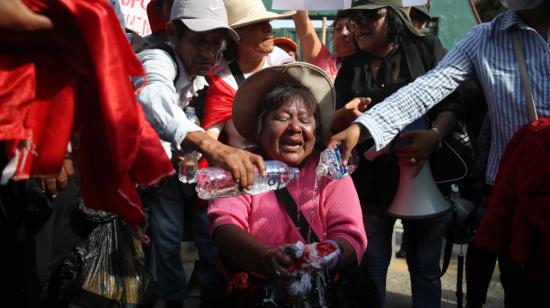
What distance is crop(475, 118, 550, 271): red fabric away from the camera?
227 centimetres

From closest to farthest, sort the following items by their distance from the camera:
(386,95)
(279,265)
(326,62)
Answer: (279,265) → (386,95) → (326,62)

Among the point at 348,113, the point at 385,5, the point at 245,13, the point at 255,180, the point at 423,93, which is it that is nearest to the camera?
the point at 255,180

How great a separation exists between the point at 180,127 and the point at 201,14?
0.91 m

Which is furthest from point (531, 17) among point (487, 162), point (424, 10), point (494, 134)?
point (424, 10)

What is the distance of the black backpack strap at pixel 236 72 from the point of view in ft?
11.8

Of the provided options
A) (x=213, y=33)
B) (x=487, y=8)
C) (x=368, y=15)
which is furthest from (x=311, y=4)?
(x=487, y=8)

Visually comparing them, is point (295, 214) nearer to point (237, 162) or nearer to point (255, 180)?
point (255, 180)

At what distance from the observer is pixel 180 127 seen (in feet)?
7.78

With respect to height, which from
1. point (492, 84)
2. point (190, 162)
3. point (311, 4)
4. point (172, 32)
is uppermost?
point (492, 84)

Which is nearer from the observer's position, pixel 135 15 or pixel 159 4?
pixel 159 4

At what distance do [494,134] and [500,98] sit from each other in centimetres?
21

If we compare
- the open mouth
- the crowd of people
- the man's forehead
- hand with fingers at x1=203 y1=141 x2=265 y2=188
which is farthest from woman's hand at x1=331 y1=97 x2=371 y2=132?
hand with fingers at x1=203 y1=141 x2=265 y2=188

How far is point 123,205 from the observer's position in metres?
1.78

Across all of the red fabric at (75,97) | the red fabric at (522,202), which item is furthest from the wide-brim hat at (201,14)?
the red fabric at (522,202)
